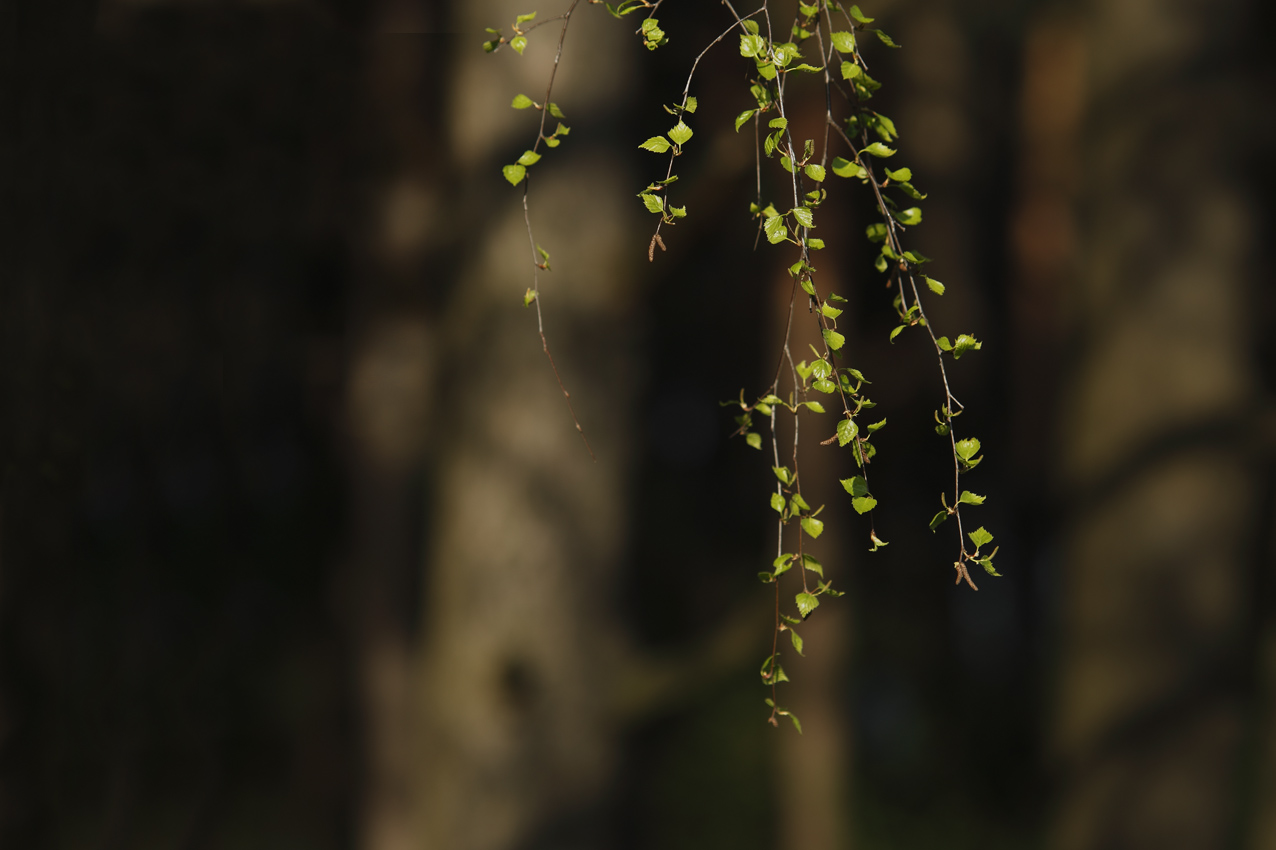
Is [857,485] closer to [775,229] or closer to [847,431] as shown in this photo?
[847,431]

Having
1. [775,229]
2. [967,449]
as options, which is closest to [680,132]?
[775,229]

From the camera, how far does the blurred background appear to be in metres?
1.71

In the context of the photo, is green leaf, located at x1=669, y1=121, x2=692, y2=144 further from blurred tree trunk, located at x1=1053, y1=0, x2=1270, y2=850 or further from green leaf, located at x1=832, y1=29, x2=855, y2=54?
blurred tree trunk, located at x1=1053, y1=0, x2=1270, y2=850

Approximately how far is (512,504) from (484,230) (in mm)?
786

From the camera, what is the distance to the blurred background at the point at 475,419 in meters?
1.71

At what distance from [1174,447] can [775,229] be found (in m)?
2.87

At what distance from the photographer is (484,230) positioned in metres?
2.67

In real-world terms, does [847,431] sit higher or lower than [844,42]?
lower

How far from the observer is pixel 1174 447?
3305 mm

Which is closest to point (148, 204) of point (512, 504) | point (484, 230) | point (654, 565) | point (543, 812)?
point (484, 230)

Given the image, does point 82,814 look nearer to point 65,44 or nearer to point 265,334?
point 65,44

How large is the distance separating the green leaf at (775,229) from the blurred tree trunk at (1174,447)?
9.14ft

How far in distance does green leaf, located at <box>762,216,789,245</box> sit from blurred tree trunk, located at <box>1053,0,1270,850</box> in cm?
279

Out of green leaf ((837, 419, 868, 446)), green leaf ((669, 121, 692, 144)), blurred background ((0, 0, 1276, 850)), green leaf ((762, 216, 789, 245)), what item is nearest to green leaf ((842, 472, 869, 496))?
green leaf ((837, 419, 868, 446))
